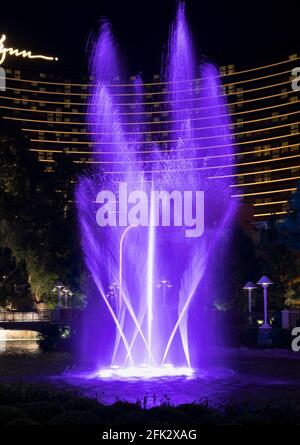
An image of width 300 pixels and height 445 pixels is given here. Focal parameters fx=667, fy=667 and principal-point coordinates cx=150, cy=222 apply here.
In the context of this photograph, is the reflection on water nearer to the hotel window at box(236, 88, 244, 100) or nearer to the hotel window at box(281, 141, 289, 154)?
the hotel window at box(281, 141, 289, 154)

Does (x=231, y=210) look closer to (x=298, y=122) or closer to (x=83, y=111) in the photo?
(x=298, y=122)

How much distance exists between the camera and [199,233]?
167 ft

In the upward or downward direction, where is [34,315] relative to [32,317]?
upward

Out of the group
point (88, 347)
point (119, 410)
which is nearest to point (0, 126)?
point (88, 347)

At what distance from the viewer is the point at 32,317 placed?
139ft

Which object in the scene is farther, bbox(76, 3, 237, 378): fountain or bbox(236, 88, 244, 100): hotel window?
bbox(236, 88, 244, 100): hotel window

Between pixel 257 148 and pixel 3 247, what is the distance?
265ft

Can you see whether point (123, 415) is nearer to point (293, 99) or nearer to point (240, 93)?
point (293, 99)

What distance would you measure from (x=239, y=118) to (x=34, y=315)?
3428 inches

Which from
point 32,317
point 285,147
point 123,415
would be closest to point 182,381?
point 123,415

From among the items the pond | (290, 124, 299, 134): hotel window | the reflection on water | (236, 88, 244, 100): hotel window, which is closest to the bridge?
the pond

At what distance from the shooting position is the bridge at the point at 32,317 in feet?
126

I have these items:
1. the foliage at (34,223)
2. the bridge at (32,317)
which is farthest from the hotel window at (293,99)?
the bridge at (32,317)

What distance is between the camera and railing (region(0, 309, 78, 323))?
4078 centimetres
